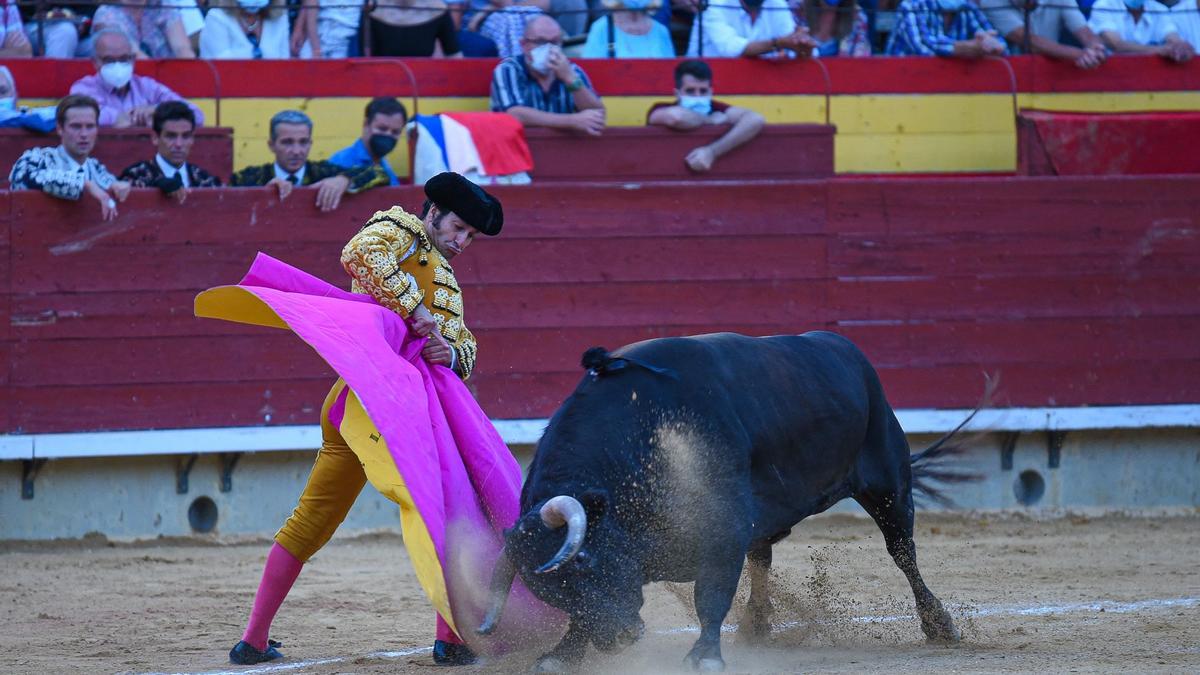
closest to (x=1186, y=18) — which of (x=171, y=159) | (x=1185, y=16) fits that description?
(x=1185, y=16)

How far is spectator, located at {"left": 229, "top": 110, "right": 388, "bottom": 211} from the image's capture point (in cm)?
612

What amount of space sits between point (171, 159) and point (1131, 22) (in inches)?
195

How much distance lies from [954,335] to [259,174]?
302 centimetres

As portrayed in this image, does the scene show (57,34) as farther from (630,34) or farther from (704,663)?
(704,663)

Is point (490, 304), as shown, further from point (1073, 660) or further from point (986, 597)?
point (1073, 660)

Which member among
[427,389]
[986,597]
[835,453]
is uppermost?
[427,389]

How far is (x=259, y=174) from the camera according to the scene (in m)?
6.32

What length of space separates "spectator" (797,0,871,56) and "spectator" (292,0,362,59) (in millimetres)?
2205

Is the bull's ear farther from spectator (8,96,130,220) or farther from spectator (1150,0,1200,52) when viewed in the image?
spectator (1150,0,1200,52)

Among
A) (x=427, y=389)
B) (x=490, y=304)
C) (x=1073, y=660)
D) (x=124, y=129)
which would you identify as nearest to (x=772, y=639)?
(x=1073, y=660)

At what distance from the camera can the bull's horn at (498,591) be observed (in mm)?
3395

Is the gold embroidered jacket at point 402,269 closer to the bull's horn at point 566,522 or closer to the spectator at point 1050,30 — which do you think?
the bull's horn at point 566,522

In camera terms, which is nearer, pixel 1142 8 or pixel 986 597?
pixel 986 597

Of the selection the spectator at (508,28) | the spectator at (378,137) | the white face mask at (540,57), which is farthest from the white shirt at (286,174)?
the spectator at (508,28)
